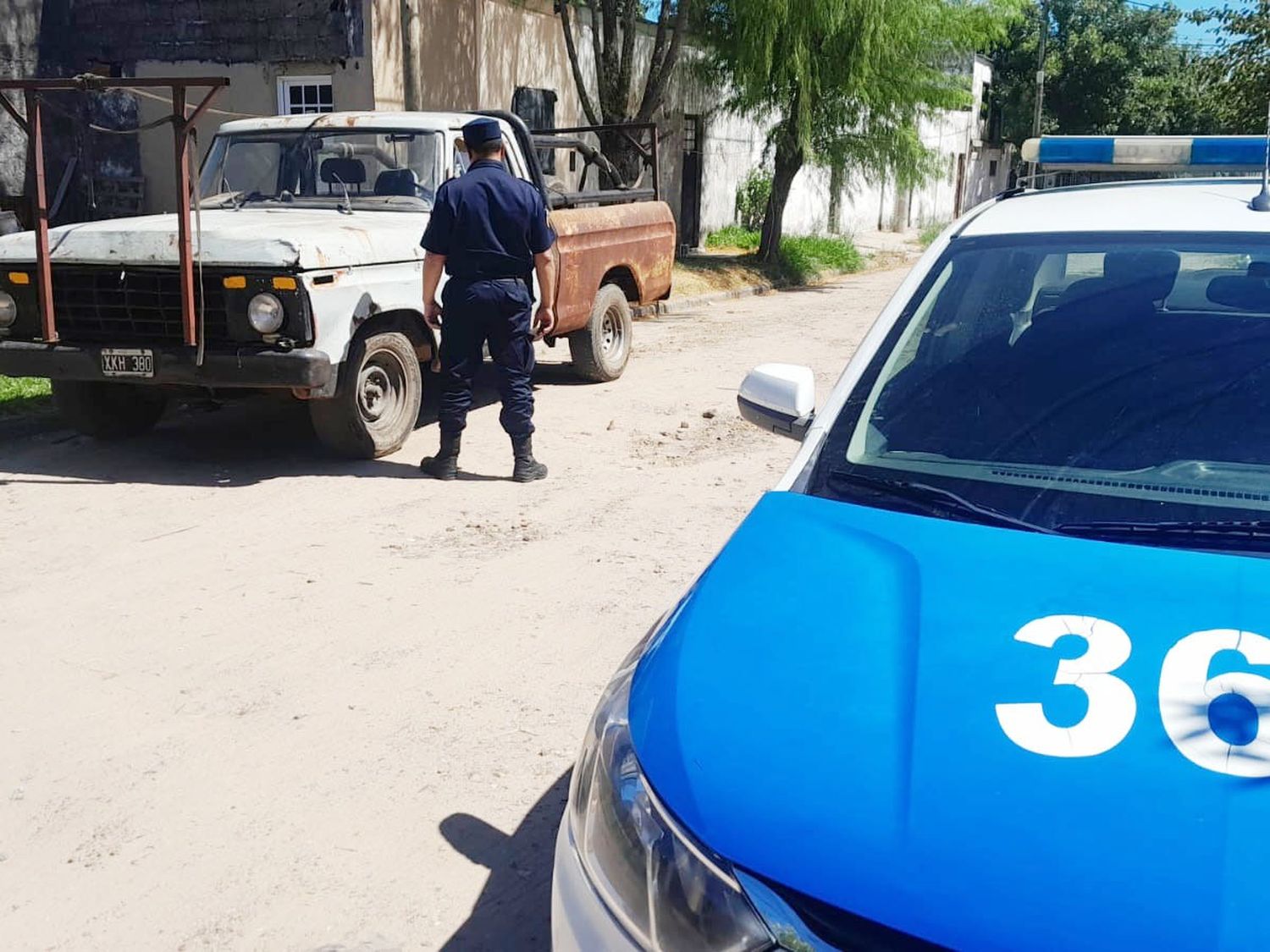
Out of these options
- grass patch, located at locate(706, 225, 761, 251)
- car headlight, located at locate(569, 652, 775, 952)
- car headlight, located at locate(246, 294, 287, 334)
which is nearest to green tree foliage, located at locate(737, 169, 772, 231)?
grass patch, located at locate(706, 225, 761, 251)

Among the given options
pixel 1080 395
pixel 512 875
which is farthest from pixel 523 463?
pixel 1080 395

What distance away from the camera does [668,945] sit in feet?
6.13

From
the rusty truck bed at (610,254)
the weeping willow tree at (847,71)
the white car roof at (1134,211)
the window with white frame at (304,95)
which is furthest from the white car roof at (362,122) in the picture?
the weeping willow tree at (847,71)

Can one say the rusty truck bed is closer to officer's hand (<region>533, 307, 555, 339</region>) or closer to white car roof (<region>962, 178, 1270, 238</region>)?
officer's hand (<region>533, 307, 555, 339</region>)

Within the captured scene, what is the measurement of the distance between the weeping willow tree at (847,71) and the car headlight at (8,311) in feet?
45.7

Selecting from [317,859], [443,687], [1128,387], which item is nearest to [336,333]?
[443,687]

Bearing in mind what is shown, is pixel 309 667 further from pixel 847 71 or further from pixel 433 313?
pixel 847 71

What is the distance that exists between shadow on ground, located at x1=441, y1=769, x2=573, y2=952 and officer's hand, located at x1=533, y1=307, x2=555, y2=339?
4536 mm

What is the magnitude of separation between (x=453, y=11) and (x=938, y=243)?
15.3 meters

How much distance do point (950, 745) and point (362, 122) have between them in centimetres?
743

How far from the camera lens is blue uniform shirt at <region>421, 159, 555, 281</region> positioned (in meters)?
6.91

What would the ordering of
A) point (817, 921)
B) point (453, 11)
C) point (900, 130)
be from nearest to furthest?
1. point (817, 921)
2. point (453, 11)
3. point (900, 130)

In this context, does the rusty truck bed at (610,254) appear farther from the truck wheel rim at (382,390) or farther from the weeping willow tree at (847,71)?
the weeping willow tree at (847,71)

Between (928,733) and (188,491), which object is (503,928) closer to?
(928,733)
